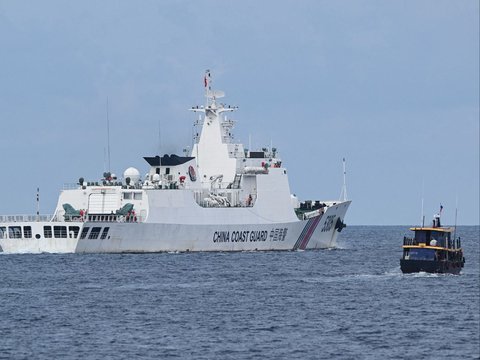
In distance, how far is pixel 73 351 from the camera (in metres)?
37.9

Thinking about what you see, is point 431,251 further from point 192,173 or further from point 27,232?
point 27,232

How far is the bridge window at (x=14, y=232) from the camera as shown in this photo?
7631 cm

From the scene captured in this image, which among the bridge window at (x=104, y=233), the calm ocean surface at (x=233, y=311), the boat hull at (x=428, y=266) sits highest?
the bridge window at (x=104, y=233)

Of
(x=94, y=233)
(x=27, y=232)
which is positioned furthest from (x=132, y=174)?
(x=27, y=232)

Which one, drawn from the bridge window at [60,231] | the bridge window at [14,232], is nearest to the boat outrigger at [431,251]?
the bridge window at [60,231]

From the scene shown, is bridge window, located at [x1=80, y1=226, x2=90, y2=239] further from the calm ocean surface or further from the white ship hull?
the calm ocean surface

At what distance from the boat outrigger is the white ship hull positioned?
22.2m

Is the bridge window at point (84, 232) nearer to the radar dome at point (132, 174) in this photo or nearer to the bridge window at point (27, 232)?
the bridge window at point (27, 232)

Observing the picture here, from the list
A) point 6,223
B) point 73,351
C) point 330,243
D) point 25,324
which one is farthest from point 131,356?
point 330,243

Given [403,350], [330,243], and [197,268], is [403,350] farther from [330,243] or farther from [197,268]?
[330,243]

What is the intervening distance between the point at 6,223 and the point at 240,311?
3310 centimetres

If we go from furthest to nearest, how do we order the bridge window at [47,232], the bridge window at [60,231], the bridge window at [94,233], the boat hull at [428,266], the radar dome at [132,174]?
the radar dome at [132,174]
the bridge window at [47,232]
the bridge window at [60,231]
the bridge window at [94,233]
the boat hull at [428,266]

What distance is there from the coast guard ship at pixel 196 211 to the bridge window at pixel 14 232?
0.06 meters

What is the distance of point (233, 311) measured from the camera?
153 feet
